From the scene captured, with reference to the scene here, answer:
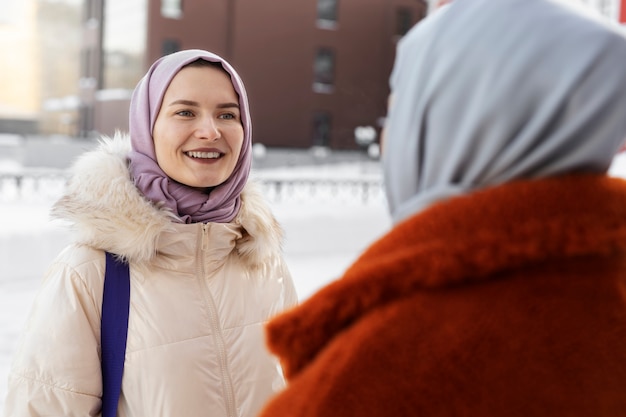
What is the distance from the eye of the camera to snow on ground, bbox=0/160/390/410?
675cm

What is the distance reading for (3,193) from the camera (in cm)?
1193

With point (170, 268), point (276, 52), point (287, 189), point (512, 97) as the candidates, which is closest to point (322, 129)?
point (276, 52)

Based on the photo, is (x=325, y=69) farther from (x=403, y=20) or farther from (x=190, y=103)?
(x=190, y=103)

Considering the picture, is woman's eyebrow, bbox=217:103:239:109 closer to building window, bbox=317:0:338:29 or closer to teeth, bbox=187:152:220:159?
teeth, bbox=187:152:220:159

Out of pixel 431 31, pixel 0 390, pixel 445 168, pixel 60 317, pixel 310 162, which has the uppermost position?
pixel 431 31

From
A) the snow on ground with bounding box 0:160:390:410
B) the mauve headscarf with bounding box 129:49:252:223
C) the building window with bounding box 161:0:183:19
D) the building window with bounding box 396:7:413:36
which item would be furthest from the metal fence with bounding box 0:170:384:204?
the building window with bounding box 396:7:413:36

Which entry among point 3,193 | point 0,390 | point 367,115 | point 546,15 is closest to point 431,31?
point 546,15

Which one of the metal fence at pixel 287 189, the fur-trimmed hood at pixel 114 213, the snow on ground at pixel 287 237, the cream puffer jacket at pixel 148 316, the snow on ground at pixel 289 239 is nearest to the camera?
the cream puffer jacket at pixel 148 316

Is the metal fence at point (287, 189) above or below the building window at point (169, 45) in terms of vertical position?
below

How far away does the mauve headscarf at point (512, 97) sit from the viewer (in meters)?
0.75

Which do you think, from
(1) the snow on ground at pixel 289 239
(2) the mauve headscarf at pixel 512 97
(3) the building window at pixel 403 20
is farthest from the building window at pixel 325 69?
(2) the mauve headscarf at pixel 512 97

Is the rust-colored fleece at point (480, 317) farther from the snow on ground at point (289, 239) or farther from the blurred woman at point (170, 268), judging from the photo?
the snow on ground at point (289, 239)

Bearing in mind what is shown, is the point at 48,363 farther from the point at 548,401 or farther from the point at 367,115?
the point at 367,115

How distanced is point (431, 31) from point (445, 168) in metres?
0.18
